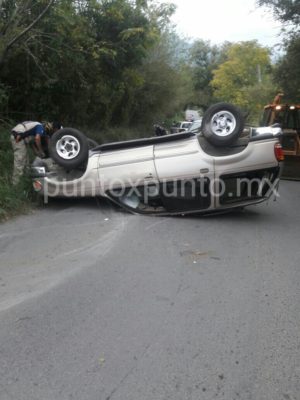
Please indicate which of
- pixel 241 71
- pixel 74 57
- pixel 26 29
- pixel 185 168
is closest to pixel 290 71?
pixel 74 57

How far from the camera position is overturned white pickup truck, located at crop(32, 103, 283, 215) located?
7863 mm

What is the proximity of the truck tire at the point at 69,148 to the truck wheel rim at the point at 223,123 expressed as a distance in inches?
87.1

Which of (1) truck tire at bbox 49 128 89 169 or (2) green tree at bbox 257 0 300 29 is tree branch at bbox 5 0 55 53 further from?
(2) green tree at bbox 257 0 300 29

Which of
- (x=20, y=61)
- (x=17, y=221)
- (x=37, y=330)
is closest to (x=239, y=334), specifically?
(x=37, y=330)

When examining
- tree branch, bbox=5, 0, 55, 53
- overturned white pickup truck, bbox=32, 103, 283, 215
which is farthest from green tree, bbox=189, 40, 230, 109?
overturned white pickup truck, bbox=32, 103, 283, 215

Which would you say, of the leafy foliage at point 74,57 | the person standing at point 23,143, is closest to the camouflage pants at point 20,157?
the person standing at point 23,143

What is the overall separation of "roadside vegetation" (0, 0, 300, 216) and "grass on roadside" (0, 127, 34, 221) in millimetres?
20

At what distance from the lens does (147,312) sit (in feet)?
14.4

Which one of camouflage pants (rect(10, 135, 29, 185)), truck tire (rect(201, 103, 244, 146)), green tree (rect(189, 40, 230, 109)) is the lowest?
camouflage pants (rect(10, 135, 29, 185))

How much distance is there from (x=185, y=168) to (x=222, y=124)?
105 cm

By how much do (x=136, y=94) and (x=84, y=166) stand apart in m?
18.8

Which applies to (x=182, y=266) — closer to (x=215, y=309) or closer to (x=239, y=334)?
(x=215, y=309)

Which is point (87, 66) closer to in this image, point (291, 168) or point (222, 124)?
point (291, 168)

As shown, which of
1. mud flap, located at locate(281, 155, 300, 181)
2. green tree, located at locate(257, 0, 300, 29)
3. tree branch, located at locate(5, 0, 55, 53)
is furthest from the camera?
green tree, located at locate(257, 0, 300, 29)
